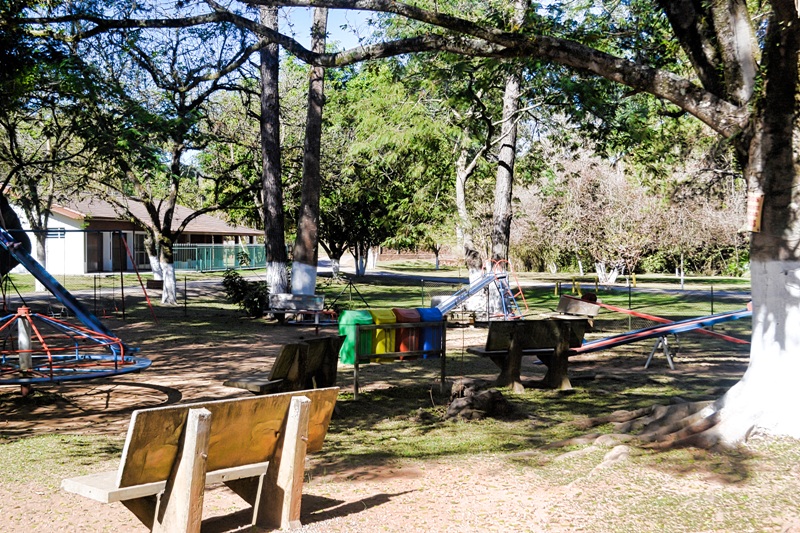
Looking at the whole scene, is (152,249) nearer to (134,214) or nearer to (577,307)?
(134,214)

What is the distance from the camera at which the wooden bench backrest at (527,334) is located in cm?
1088

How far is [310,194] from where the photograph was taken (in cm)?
2241

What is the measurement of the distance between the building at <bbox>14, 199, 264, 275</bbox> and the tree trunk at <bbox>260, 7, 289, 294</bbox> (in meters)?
17.7

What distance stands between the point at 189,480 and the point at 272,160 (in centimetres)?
1883

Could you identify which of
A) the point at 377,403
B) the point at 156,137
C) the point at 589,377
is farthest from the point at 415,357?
the point at 156,137

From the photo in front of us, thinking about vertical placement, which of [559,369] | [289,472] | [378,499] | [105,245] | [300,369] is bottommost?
[378,499]

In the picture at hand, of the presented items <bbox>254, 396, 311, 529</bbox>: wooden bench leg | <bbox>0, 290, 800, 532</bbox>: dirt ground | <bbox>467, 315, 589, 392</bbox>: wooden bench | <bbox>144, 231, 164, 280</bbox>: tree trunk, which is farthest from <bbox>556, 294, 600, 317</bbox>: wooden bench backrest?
<bbox>144, 231, 164, 280</bbox>: tree trunk

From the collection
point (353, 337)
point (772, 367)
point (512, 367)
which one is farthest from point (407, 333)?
point (772, 367)

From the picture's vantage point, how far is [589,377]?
39.9ft

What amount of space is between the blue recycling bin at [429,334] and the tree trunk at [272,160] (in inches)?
498

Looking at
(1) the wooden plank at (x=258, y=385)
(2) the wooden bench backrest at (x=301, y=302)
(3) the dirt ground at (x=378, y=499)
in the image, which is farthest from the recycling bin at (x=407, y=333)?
(2) the wooden bench backrest at (x=301, y=302)

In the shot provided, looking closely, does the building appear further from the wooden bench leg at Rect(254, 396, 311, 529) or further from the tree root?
the wooden bench leg at Rect(254, 396, 311, 529)

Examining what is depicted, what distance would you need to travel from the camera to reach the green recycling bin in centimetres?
998

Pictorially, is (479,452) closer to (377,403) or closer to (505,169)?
(377,403)
